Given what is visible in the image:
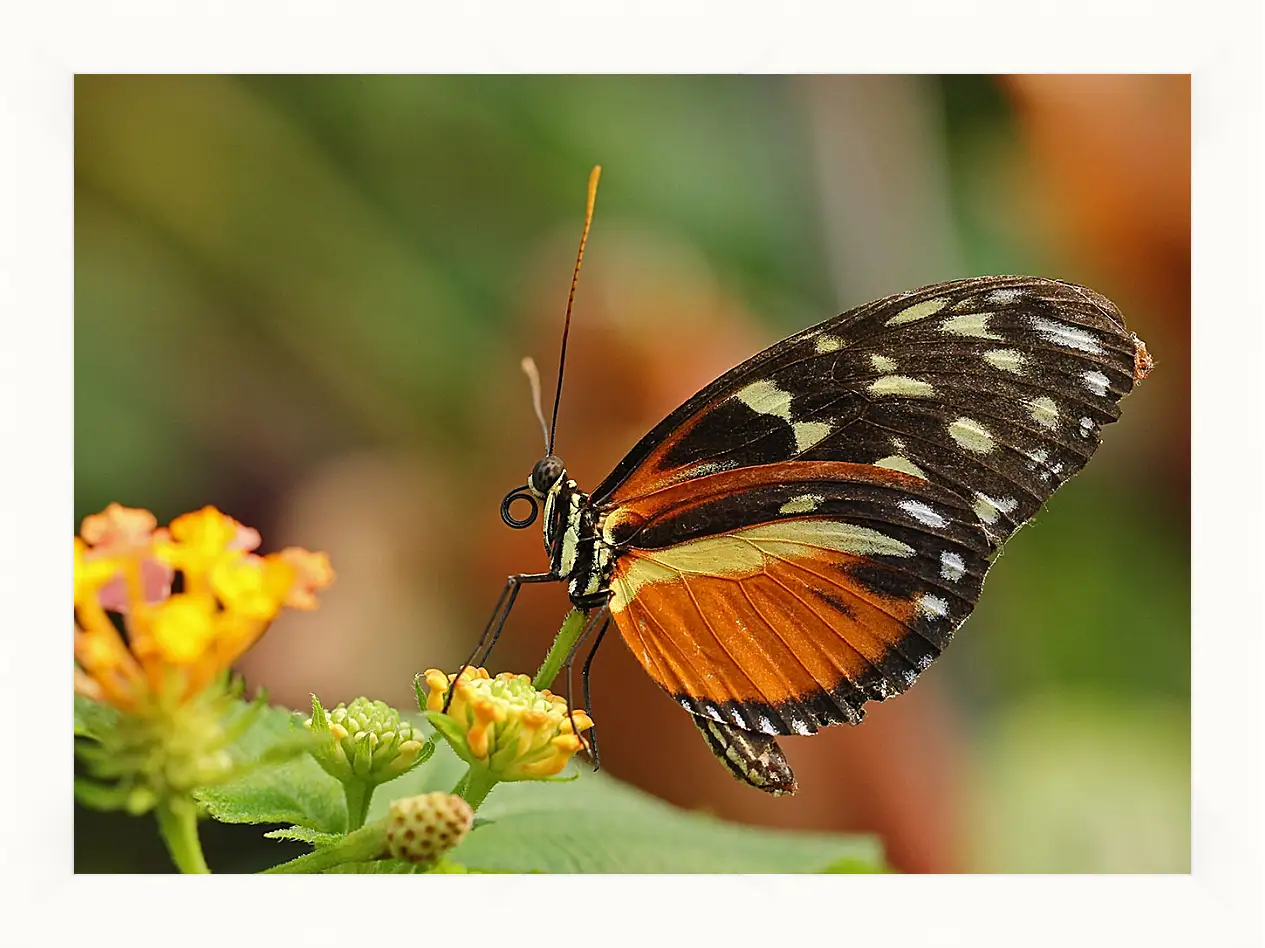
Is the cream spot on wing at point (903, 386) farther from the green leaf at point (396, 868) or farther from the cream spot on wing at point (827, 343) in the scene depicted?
the green leaf at point (396, 868)

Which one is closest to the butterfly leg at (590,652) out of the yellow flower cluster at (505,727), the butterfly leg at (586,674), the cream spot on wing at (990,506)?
the butterfly leg at (586,674)

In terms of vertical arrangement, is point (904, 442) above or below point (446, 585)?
above

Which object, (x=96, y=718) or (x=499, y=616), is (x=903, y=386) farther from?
(x=96, y=718)

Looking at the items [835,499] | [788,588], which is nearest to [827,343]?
[835,499]
